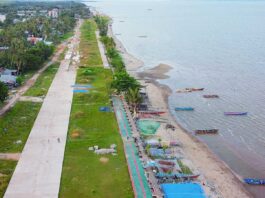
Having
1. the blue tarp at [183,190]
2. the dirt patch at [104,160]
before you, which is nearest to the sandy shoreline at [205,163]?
the blue tarp at [183,190]

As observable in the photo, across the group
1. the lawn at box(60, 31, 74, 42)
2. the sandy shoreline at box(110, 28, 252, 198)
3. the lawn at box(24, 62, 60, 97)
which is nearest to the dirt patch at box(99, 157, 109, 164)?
the sandy shoreline at box(110, 28, 252, 198)

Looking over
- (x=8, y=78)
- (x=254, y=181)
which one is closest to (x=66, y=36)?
(x=8, y=78)

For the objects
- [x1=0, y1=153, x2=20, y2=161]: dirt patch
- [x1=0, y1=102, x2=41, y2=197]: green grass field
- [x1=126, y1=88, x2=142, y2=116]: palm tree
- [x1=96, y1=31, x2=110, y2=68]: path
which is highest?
[x1=126, y1=88, x2=142, y2=116]: palm tree

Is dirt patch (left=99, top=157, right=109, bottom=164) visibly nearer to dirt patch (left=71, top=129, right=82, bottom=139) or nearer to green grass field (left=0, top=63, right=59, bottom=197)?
dirt patch (left=71, top=129, right=82, bottom=139)

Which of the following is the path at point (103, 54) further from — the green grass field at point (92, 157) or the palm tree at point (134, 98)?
the palm tree at point (134, 98)

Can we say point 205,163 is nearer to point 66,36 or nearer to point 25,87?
point 25,87

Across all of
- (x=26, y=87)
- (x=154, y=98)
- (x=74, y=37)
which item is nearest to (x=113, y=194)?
(x=154, y=98)

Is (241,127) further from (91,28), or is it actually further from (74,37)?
(91,28)
